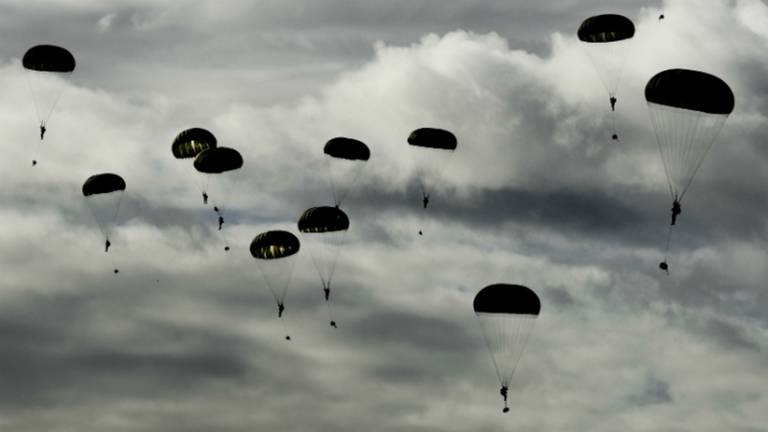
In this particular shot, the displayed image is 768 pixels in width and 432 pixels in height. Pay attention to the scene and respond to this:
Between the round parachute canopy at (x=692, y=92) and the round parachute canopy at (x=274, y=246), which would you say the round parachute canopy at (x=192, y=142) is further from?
the round parachute canopy at (x=692, y=92)

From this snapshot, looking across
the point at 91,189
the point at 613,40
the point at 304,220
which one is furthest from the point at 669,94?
the point at 91,189

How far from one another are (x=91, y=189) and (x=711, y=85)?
1592 inches

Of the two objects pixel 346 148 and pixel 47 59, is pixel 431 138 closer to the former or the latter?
pixel 346 148

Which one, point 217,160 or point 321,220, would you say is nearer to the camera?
point 321,220

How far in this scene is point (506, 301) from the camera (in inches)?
2815

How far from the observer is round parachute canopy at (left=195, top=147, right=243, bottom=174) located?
8394 centimetres

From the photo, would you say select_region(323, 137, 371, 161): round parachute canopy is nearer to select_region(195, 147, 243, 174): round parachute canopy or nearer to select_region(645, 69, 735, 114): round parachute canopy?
select_region(195, 147, 243, 174): round parachute canopy

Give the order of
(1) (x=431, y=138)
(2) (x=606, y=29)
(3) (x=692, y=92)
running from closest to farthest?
(3) (x=692, y=92), (2) (x=606, y=29), (1) (x=431, y=138)

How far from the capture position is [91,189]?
87.2 meters

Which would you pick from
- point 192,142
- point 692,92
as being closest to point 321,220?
point 192,142

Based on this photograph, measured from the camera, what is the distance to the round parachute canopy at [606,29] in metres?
76.8

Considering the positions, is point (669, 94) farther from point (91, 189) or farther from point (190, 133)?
point (91, 189)

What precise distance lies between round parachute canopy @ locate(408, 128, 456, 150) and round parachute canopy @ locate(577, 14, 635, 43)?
11631 mm

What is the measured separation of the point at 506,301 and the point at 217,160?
22607mm
